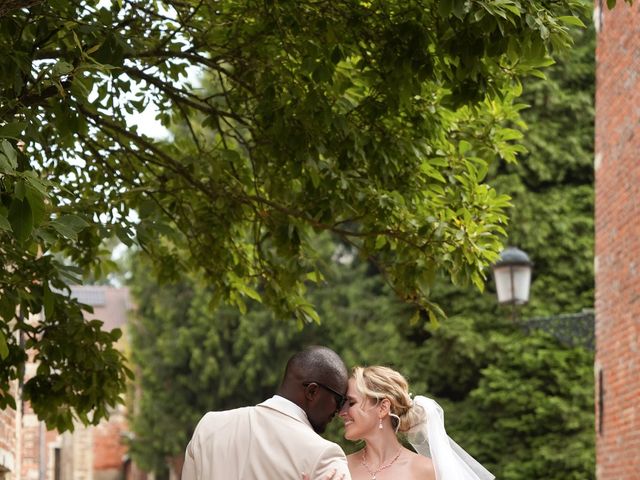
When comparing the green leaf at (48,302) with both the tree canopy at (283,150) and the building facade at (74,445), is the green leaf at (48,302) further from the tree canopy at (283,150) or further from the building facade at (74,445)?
the building facade at (74,445)

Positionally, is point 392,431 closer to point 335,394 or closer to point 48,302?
point 48,302

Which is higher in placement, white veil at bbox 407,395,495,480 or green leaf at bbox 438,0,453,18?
green leaf at bbox 438,0,453,18

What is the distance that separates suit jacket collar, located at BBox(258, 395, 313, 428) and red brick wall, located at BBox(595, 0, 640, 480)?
882 centimetres

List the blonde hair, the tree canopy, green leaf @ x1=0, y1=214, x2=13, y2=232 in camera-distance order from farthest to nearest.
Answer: the tree canopy
the blonde hair
green leaf @ x1=0, y1=214, x2=13, y2=232

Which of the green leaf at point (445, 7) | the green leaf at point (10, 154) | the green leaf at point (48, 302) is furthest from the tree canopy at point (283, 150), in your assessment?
the green leaf at point (10, 154)

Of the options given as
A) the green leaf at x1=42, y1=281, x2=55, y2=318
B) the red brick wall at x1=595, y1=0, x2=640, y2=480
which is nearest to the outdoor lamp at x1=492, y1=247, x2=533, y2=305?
the red brick wall at x1=595, y1=0, x2=640, y2=480

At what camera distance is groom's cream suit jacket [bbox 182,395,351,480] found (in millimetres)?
5516

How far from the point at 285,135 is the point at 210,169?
1.17 meters

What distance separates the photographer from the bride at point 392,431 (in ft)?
24.8

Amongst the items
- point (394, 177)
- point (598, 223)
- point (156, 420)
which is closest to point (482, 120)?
point (394, 177)

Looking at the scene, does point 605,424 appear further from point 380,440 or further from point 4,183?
point 4,183

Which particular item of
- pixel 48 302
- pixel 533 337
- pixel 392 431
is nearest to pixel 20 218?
pixel 48 302

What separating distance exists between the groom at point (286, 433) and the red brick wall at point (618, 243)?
874cm

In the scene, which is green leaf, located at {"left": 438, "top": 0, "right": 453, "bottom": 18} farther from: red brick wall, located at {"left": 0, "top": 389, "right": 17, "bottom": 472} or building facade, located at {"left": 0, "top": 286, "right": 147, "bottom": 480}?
red brick wall, located at {"left": 0, "top": 389, "right": 17, "bottom": 472}
